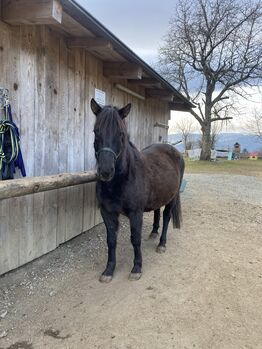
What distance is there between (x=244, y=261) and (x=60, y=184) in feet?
7.57

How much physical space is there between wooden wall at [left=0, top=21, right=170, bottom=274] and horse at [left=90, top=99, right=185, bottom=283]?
72 cm

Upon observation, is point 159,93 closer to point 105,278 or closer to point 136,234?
point 136,234

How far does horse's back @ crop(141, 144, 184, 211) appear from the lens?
11.3 ft

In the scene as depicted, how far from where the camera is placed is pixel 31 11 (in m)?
2.44

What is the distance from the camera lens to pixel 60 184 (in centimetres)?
309

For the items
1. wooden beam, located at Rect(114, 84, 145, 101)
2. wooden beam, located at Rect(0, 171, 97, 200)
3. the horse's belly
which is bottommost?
the horse's belly

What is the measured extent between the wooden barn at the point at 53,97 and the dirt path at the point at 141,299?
38 centimetres

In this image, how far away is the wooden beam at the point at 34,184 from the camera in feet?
7.61

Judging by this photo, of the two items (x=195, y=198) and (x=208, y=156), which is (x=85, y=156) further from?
(x=208, y=156)

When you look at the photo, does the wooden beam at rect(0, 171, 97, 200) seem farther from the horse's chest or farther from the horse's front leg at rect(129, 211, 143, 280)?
the horse's front leg at rect(129, 211, 143, 280)

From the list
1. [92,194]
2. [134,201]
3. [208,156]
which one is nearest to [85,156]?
[92,194]

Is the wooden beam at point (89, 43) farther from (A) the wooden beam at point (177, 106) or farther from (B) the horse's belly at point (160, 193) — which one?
(A) the wooden beam at point (177, 106)

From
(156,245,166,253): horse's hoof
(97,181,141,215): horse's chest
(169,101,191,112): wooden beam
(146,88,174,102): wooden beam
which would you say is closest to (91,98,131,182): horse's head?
(97,181,141,215): horse's chest

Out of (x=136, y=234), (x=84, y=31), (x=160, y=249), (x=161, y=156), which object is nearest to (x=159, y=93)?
(x=161, y=156)
